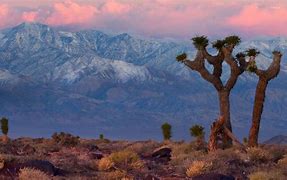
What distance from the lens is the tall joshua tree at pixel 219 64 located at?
38.1m

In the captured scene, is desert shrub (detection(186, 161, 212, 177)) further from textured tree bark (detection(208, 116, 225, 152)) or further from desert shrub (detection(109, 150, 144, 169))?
textured tree bark (detection(208, 116, 225, 152))

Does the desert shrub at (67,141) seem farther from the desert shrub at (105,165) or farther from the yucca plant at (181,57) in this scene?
the desert shrub at (105,165)

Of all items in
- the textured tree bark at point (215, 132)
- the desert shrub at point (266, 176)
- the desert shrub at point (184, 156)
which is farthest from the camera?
the textured tree bark at point (215, 132)

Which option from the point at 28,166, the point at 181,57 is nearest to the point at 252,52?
the point at 181,57

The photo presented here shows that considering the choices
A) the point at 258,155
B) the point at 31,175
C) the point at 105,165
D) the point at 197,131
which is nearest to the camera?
the point at 31,175

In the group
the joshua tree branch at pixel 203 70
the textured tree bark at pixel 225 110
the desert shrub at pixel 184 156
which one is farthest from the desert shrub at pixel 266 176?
the joshua tree branch at pixel 203 70

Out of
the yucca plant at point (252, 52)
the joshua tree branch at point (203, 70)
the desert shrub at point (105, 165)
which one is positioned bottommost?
the desert shrub at point (105, 165)

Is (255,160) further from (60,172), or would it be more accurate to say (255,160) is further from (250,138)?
(60,172)

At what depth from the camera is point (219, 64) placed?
3919 centimetres

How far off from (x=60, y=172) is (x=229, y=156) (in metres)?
9.98

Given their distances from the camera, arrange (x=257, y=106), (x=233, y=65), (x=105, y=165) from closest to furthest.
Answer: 1. (x=105, y=165)
2. (x=257, y=106)
3. (x=233, y=65)

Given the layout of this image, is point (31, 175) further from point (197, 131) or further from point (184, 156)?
point (197, 131)

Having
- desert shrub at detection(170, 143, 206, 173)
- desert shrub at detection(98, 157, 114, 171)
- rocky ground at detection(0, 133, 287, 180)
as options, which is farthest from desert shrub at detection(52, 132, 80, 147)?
desert shrub at detection(98, 157, 114, 171)

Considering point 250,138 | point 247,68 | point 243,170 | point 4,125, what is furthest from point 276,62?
point 4,125
